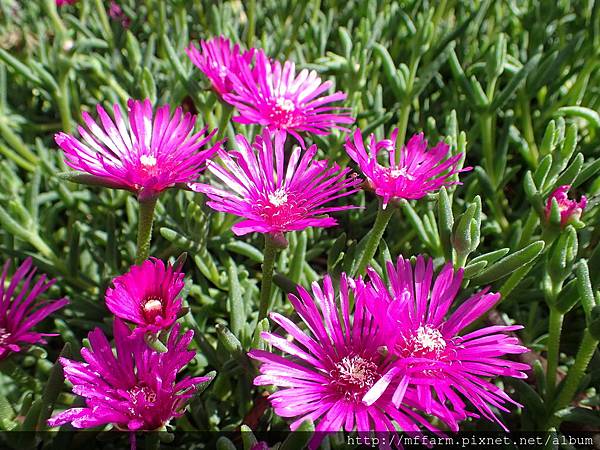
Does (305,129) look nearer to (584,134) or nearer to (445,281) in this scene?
(445,281)

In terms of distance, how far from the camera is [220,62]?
106cm

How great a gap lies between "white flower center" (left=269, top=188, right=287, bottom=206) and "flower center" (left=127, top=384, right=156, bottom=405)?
11.6 inches

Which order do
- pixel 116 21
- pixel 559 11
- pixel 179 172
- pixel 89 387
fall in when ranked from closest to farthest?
pixel 89 387 → pixel 179 172 → pixel 559 11 → pixel 116 21

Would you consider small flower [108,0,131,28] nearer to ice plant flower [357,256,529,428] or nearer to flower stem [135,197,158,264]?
flower stem [135,197,158,264]

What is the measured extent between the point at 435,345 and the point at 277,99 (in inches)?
21.9

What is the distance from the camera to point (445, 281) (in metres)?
0.68

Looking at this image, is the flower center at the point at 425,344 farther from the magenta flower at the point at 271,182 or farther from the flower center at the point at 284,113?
the flower center at the point at 284,113

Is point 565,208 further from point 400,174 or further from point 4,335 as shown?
point 4,335

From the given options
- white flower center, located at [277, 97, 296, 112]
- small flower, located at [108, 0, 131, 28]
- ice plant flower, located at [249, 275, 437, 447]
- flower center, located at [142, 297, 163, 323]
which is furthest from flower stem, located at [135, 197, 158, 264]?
small flower, located at [108, 0, 131, 28]

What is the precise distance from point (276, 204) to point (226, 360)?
0.82 ft

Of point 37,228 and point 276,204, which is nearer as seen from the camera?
point 276,204

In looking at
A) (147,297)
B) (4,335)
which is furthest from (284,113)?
(4,335)

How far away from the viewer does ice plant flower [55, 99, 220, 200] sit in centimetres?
72

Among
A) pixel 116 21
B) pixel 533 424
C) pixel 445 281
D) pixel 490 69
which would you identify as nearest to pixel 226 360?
pixel 445 281
